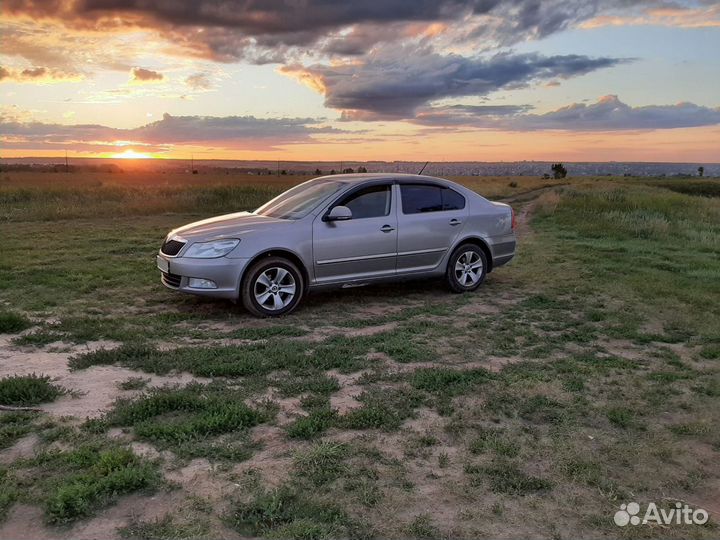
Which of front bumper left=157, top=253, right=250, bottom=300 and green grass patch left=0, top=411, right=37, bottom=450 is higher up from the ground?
front bumper left=157, top=253, right=250, bottom=300

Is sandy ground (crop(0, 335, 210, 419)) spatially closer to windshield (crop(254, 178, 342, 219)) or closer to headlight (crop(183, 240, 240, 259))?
headlight (crop(183, 240, 240, 259))

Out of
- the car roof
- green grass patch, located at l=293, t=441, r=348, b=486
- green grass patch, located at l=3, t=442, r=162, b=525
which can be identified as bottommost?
green grass patch, located at l=293, t=441, r=348, b=486

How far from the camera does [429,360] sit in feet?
17.3

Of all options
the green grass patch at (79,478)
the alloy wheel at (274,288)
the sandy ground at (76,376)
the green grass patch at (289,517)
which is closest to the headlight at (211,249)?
the alloy wheel at (274,288)

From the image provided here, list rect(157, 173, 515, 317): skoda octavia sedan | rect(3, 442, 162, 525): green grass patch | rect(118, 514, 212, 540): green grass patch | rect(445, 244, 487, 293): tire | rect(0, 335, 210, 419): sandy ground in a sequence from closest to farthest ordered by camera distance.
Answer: rect(118, 514, 212, 540): green grass patch
rect(3, 442, 162, 525): green grass patch
rect(0, 335, 210, 419): sandy ground
rect(157, 173, 515, 317): skoda octavia sedan
rect(445, 244, 487, 293): tire

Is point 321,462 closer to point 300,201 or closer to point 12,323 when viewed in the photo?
point 12,323

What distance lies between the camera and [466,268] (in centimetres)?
830

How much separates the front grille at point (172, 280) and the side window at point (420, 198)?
9.88ft

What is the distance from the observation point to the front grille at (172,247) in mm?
6926

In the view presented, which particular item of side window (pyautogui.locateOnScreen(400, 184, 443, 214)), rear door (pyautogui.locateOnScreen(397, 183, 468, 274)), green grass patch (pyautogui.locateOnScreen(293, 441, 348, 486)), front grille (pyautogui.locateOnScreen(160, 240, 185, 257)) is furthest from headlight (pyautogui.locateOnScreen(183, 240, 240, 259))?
green grass patch (pyautogui.locateOnScreen(293, 441, 348, 486))

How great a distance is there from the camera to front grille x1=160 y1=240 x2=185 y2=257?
22.7 ft

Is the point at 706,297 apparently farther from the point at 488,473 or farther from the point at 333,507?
the point at 333,507

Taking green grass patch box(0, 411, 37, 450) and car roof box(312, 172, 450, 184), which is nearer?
green grass patch box(0, 411, 37, 450)

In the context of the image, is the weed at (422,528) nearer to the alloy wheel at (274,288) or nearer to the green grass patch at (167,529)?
the green grass patch at (167,529)
